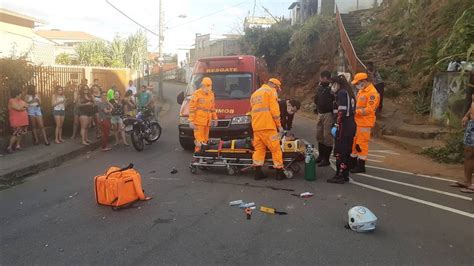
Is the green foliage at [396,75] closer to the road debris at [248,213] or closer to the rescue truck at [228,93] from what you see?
the rescue truck at [228,93]

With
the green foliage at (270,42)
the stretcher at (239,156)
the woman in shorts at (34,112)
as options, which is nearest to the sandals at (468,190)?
the stretcher at (239,156)

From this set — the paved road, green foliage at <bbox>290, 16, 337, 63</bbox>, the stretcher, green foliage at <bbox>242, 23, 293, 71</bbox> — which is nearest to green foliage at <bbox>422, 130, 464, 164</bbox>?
the paved road

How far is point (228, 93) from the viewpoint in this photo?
1057cm

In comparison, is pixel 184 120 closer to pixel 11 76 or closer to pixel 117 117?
pixel 117 117

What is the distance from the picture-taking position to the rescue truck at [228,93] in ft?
31.4

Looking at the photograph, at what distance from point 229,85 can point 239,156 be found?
131 inches

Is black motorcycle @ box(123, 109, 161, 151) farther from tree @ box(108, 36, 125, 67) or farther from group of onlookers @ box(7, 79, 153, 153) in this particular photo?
tree @ box(108, 36, 125, 67)

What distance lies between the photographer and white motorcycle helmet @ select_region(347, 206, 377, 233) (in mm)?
4961

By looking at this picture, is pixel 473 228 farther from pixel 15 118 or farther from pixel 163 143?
pixel 15 118

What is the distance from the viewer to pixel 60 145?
11.0 meters

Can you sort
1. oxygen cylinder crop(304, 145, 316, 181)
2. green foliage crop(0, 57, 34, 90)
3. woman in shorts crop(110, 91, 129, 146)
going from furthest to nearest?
woman in shorts crop(110, 91, 129, 146) → green foliage crop(0, 57, 34, 90) → oxygen cylinder crop(304, 145, 316, 181)

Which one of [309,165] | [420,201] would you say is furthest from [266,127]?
[420,201]

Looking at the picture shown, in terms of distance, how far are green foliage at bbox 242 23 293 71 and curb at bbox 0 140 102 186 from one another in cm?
2089

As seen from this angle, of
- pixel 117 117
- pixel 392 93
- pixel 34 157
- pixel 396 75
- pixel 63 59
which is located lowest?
pixel 34 157
